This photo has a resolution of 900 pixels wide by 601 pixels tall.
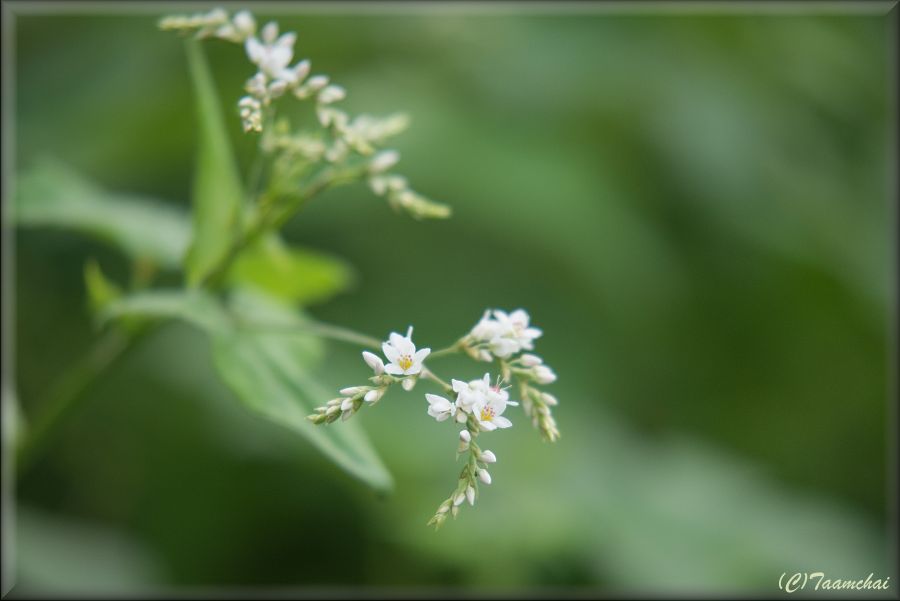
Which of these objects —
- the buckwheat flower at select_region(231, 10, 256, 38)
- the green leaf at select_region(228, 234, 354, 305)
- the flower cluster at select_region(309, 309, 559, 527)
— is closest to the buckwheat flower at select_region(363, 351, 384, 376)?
the flower cluster at select_region(309, 309, 559, 527)

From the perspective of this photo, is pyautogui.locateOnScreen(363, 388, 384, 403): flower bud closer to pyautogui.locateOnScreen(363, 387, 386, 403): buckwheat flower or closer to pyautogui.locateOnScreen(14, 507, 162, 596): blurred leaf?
pyautogui.locateOnScreen(363, 387, 386, 403): buckwheat flower

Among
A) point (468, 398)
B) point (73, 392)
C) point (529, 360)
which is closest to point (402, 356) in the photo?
point (468, 398)

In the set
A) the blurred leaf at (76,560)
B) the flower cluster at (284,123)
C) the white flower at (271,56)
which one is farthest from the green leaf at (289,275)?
the blurred leaf at (76,560)

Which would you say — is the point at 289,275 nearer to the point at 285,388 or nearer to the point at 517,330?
the point at 285,388

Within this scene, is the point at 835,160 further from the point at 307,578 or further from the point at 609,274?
the point at 307,578

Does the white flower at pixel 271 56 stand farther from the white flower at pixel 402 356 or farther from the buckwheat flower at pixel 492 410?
the buckwheat flower at pixel 492 410
